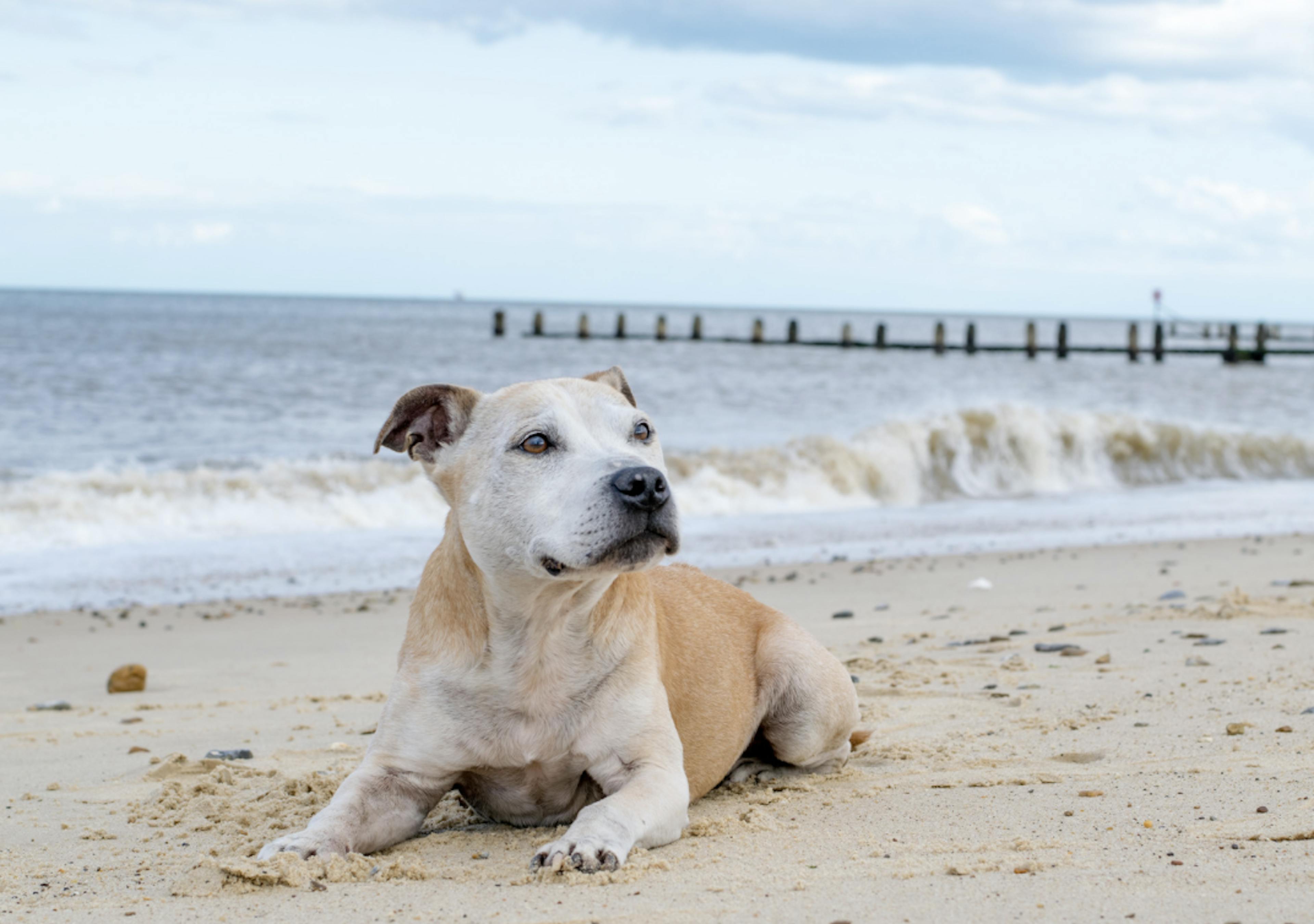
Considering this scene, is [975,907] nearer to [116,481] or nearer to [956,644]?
[956,644]

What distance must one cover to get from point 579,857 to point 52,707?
4.26 m

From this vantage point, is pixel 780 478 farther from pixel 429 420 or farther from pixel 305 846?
pixel 305 846

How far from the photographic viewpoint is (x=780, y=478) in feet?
56.9

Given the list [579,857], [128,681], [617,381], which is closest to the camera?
[579,857]

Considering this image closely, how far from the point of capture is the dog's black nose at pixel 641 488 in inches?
140

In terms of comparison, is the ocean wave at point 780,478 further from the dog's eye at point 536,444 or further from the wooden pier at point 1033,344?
the wooden pier at point 1033,344

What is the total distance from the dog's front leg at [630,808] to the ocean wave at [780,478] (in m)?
9.98

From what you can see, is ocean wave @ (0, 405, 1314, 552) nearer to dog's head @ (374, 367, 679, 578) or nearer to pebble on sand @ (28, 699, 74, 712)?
pebble on sand @ (28, 699, 74, 712)

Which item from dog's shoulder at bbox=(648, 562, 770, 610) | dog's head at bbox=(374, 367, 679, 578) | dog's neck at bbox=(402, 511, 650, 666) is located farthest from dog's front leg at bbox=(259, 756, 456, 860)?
dog's shoulder at bbox=(648, 562, 770, 610)

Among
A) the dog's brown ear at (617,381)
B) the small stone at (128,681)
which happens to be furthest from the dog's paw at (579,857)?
the small stone at (128,681)

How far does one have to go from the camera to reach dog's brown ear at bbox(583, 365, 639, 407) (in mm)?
4535

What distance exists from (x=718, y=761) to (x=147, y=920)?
1975 millimetres

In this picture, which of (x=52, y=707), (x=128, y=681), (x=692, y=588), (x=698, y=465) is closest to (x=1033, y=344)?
(x=698, y=465)

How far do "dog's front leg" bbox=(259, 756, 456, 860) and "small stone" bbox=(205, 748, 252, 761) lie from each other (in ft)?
5.06
